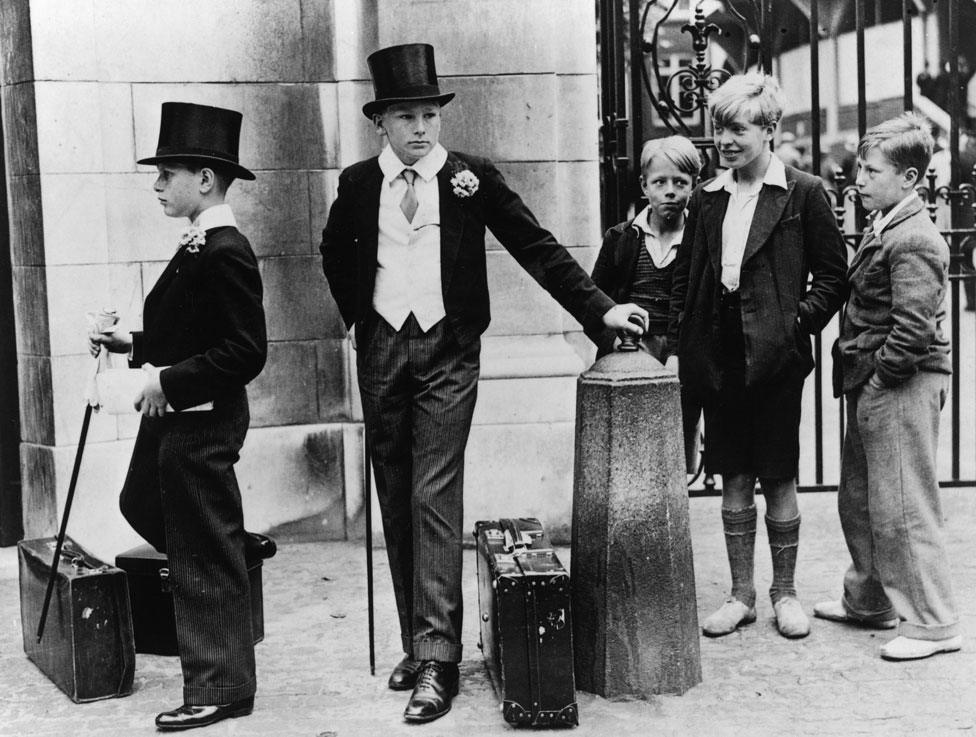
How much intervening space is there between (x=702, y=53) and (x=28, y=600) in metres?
4.08

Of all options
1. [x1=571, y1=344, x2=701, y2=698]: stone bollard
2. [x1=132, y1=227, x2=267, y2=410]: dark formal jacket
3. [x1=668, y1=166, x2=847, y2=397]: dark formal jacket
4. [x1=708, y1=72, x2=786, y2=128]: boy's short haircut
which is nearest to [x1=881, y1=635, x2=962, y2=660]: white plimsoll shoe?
[x1=571, y1=344, x2=701, y2=698]: stone bollard

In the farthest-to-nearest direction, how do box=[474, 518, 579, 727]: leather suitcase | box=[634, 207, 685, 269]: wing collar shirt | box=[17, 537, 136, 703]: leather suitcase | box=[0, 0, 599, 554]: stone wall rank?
box=[0, 0, 599, 554]: stone wall < box=[634, 207, 685, 269]: wing collar shirt < box=[17, 537, 136, 703]: leather suitcase < box=[474, 518, 579, 727]: leather suitcase

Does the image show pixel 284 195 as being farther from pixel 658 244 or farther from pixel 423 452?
pixel 423 452

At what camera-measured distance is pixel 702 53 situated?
643cm

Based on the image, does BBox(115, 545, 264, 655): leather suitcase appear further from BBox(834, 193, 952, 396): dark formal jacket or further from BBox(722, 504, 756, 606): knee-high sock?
BBox(834, 193, 952, 396): dark formal jacket

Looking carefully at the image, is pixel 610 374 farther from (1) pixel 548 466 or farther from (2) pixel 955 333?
(2) pixel 955 333

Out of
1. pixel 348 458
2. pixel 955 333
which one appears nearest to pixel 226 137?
pixel 348 458

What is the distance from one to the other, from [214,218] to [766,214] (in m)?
2.08

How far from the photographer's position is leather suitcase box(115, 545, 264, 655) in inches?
196

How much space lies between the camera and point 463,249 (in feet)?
14.6

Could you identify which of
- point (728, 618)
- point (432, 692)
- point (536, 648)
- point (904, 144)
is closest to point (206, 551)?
point (432, 692)

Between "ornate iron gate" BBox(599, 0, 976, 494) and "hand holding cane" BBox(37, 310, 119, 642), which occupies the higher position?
"ornate iron gate" BBox(599, 0, 976, 494)

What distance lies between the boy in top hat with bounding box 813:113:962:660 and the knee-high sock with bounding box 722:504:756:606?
1.62 feet

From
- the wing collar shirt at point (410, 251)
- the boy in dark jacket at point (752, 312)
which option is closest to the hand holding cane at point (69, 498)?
the wing collar shirt at point (410, 251)
